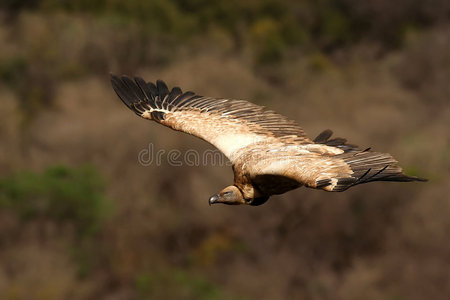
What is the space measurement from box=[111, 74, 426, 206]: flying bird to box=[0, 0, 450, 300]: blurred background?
55.2 ft

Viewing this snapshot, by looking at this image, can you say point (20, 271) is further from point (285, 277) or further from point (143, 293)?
point (285, 277)

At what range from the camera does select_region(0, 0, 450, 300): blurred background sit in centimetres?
3055

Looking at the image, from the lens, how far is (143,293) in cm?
3047

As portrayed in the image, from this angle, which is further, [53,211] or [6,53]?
[6,53]

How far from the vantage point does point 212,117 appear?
12.0m

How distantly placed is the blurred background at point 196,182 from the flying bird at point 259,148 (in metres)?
16.8

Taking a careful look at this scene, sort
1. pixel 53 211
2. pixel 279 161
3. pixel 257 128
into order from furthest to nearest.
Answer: pixel 53 211
pixel 257 128
pixel 279 161

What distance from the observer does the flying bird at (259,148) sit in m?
8.98

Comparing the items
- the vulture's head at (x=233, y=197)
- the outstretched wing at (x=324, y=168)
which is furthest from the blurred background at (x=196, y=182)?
the vulture's head at (x=233, y=197)

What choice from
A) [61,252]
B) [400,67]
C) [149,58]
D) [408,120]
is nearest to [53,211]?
[61,252]

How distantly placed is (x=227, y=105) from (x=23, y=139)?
1128 inches

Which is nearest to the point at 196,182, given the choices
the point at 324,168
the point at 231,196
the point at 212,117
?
the point at 212,117

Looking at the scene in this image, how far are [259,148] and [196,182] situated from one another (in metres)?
23.0

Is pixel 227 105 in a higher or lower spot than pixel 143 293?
higher
